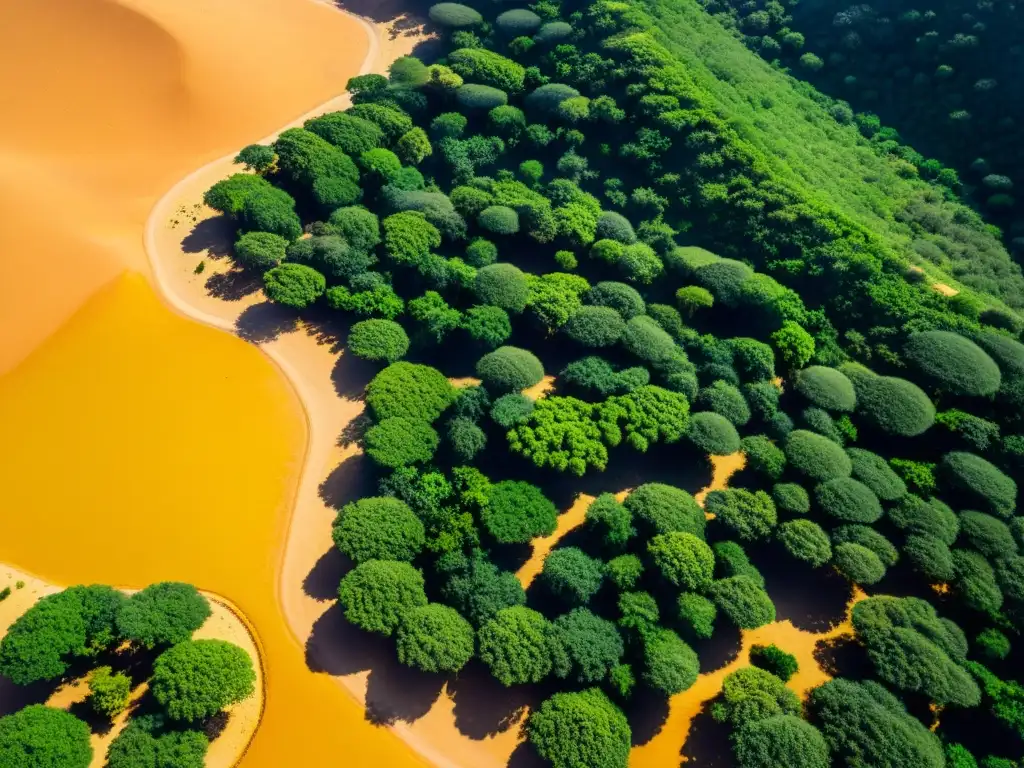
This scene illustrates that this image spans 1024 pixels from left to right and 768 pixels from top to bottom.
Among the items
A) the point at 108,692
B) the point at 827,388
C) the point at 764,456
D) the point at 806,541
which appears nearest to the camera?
the point at 108,692

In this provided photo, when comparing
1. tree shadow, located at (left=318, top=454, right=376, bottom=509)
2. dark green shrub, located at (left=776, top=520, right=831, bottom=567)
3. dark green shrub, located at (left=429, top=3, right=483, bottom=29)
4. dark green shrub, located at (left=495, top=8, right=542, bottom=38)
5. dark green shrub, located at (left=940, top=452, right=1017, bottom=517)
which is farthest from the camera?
dark green shrub, located at (left=429, top=3, right=483, bottom=29)

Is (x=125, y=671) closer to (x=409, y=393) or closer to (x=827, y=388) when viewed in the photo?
(x=409, y=393)

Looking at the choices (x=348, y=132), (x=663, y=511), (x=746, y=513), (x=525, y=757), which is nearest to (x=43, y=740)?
(x=525, y=757)

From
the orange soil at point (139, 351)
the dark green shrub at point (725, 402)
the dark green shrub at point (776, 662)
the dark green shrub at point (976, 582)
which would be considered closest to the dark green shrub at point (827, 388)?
the dark green shrub at point (725, 402)

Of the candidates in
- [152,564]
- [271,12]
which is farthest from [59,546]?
[271,12]

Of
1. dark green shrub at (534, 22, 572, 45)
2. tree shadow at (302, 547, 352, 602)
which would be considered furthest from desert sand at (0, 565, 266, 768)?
dark green shrub at (534, 22, 572, 45)

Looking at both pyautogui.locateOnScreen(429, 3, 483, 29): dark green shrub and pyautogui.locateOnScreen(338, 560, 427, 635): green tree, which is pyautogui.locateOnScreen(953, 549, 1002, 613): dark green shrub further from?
pyautogui.locateOnScreen(429, 3, 483, 29): dark green shrub
